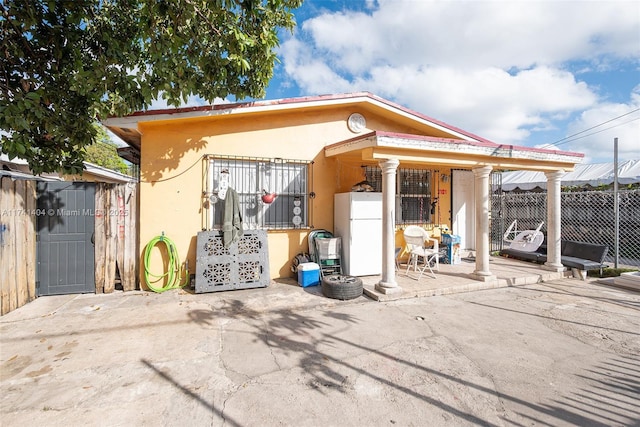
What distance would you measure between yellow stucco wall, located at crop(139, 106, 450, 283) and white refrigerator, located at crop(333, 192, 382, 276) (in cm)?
79

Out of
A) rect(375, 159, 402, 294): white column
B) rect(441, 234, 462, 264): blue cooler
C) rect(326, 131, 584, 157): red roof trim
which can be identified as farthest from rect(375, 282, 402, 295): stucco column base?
rect(441, 234, 462, 264): blue cooler

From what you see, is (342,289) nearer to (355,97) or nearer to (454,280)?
(454,280)

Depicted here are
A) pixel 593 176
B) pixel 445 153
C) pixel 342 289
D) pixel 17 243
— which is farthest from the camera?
pixel 593 176

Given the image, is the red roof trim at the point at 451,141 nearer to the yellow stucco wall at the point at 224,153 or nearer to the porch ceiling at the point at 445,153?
the porch ceiling at the point at 445,153

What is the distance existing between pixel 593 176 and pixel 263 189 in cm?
1324

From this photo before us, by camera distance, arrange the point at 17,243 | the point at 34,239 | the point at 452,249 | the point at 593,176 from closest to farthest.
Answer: the point at 17,243
the point at 34,239
the point at 452,249
the point at 593,176

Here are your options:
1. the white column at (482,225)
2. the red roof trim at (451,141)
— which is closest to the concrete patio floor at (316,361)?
the white column at (482,225)

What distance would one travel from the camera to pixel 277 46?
425cm

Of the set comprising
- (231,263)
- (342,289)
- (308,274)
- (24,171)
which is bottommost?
(342,289)

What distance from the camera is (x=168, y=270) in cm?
572

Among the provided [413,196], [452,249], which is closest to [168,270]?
[413,196]

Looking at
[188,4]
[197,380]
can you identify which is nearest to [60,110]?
[188,4]

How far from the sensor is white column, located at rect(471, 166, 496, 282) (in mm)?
6316

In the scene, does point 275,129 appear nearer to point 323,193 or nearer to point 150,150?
point 323,193
